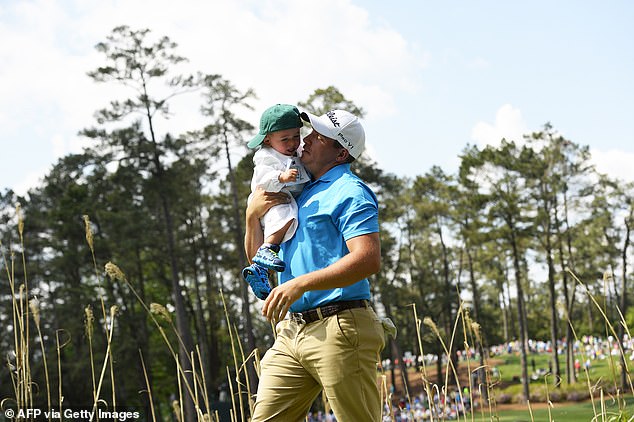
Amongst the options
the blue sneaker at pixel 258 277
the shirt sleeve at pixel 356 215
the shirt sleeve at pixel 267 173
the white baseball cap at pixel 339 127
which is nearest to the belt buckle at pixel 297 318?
the blue sneaker at pixel 258 277

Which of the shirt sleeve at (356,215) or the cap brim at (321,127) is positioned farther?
the cap brim at (321,127)

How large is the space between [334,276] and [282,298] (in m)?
0.17

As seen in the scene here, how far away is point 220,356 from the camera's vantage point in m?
35.9

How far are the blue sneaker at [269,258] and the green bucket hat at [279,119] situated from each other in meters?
0.45

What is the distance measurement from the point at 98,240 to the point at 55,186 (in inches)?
95.0

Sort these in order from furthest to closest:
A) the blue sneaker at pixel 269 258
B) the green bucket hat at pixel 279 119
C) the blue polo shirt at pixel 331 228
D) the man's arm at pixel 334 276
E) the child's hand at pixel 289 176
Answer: the green bucket hat at pixel 279 119 → the child's hand at pixel 289 176 → the blue sneaker at pixel 269 258 → the blue polo shirt at pixel 331 228 → the man's arm at pixel 334 276

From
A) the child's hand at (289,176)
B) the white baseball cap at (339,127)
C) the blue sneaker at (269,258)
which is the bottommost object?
the blue sneaker at (269,258)

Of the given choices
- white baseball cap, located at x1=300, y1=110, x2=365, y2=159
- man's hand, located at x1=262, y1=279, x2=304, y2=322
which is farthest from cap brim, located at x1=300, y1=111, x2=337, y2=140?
man's hand, located at x1=262, y1=279, x2=304, y2=322

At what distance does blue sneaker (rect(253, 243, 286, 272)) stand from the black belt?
17cm

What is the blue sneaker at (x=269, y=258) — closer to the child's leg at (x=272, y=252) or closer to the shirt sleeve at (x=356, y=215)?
the child's leg at (x=272, y=252)

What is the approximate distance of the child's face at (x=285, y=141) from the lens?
272 centimetres

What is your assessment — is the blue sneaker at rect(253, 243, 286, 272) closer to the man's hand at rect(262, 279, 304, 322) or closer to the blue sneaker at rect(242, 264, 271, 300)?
the blue sneaker at rect(242, 264, 271, 300)

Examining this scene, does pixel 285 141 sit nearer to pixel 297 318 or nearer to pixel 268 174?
pixel 268 174

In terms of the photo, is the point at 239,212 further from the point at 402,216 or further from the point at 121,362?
the point at 402,216
